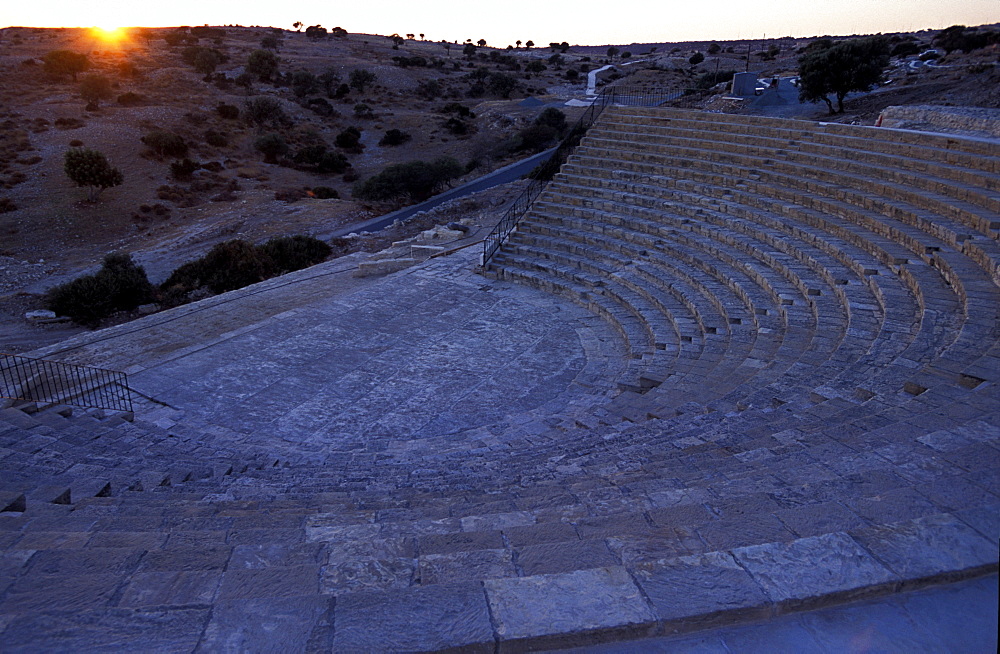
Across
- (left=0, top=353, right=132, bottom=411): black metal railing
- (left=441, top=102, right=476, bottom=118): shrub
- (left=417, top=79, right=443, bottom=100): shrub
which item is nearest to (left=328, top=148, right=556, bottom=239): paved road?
(left=0, top=353, right=132, bottom=411): black metal railing

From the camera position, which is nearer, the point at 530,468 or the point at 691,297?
the point at 530,468

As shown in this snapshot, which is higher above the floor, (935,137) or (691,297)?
(935,137)

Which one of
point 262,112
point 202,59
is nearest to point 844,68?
point 262,112

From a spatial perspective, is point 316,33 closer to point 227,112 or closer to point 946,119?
point 227,112

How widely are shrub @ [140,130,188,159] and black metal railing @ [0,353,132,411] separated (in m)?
30.3

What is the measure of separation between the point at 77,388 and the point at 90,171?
85.0 ft

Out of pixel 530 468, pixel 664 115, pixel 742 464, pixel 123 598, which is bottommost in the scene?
pixel 530 468

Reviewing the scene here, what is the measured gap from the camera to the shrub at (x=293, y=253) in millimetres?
21844

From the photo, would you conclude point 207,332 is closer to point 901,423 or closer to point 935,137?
point 901,423

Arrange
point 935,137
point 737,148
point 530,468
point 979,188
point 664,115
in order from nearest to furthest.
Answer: point 530,468
point 979,188
point 935,137
point 737,148
point 664,115

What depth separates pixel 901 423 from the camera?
4.90 m

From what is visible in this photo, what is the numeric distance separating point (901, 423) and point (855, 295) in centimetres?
469

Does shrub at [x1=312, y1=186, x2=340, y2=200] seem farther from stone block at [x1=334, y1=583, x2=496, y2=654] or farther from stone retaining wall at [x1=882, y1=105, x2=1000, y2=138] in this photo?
stone block at [x1=334, y1=583, x2=496, y2=654]

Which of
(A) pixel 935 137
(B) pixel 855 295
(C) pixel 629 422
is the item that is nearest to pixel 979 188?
(A) pixel 935 137
